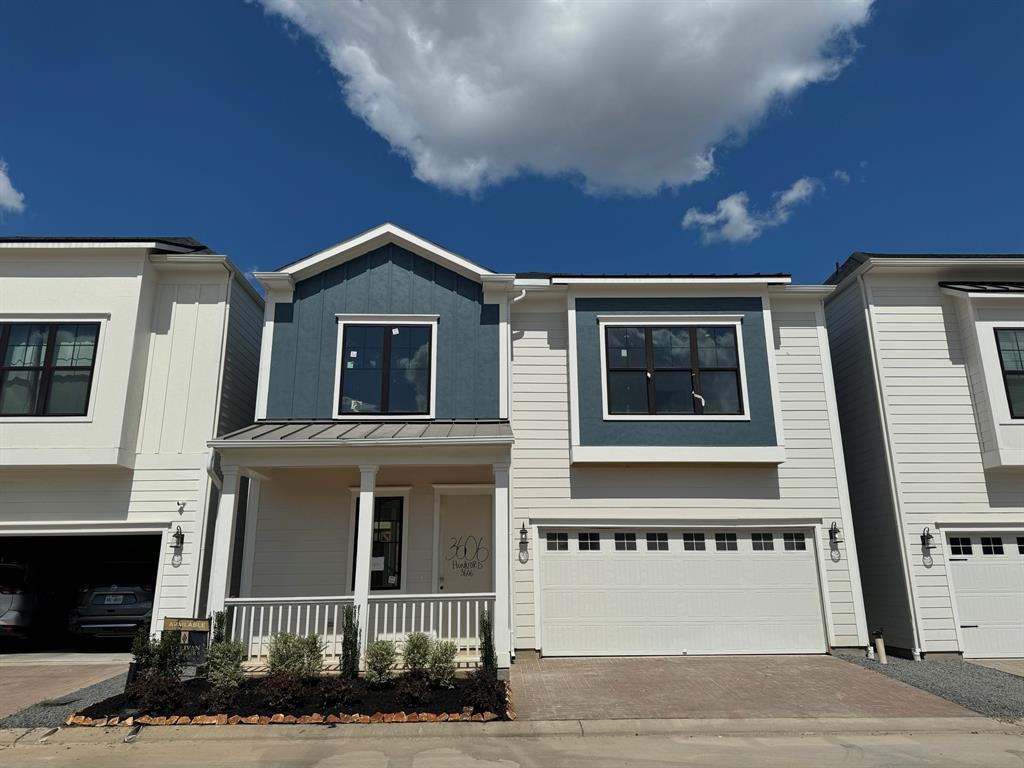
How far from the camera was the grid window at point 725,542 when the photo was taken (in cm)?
1105

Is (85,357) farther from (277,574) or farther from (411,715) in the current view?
(411,715)

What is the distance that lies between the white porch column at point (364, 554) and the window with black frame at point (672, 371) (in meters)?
4.36

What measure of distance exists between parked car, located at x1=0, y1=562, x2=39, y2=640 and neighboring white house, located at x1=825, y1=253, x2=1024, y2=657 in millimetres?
14602

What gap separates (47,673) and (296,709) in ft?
17.0

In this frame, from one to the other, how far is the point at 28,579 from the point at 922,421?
52.3 ft

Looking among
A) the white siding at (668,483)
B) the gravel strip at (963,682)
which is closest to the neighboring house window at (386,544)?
the white siding at (668,483)

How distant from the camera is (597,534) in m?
11.0

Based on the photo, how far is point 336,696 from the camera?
7113 millimetres

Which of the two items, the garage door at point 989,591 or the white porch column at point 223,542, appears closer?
the white porch column at point 223,542

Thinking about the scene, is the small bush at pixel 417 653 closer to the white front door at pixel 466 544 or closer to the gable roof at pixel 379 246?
the white front door at pixel 466 544

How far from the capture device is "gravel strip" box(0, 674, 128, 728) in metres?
6.83

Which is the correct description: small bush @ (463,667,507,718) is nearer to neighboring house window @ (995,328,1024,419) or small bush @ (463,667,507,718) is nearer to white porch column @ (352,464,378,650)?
white porch column @ (352,464,378,650)

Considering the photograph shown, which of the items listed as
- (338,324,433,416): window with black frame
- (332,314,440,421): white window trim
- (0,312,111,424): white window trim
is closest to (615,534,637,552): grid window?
(332,314,440,421): white window trim

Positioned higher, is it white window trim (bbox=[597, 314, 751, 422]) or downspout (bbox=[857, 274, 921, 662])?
white window trim (bbox=[597, 314, 751, 422])
